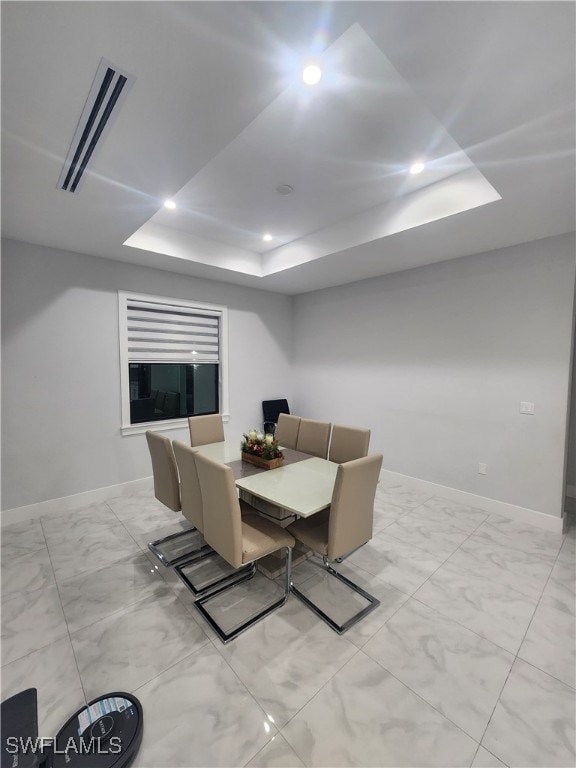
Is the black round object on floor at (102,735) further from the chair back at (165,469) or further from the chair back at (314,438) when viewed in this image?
the chair back at (314,438)

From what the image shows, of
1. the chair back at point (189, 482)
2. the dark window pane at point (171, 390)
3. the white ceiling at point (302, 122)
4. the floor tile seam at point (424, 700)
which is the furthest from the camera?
the dark window pane at point (171, 390)

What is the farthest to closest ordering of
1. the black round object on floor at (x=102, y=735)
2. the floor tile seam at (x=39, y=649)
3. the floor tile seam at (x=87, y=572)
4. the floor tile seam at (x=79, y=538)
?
1. the floor tile seam at (x=79, y=538)
2. the floor tile seam at (x=87, y=572)
3. the floor tile seam at (x=39, y=649)
4. the black round object on floor at (x=102, y=735)

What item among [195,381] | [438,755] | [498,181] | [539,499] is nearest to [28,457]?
[195,381]

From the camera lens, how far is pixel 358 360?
180 inches

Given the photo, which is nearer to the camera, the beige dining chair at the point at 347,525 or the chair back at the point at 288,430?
the beige dining chair at the point at 347,525

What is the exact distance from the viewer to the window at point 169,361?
3785mm

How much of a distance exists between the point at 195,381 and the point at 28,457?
2.01 m

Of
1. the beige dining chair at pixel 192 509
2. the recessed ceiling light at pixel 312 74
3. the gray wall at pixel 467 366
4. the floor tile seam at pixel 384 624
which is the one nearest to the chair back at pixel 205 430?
the beige dining chair at pixel 192 509

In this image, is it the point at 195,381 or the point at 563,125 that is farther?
the point at 195,381

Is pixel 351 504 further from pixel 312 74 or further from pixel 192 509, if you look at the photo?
pixel 312 74

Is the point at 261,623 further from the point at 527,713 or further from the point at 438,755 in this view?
the point at 527,713

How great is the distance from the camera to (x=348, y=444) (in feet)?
9.82

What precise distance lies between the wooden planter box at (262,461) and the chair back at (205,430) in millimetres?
906

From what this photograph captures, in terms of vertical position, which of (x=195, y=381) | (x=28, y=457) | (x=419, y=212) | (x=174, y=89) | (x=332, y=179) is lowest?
(x=28, y=457)
